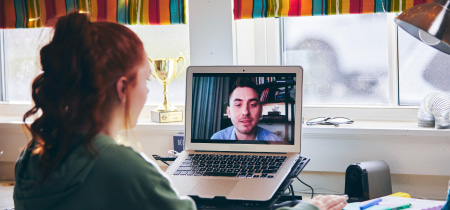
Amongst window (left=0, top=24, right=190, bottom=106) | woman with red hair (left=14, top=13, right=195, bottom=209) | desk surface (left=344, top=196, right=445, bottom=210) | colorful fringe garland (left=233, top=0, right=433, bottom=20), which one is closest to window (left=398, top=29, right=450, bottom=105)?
colorful fringe garland (left=233, top=0, right=433, bottom=20)

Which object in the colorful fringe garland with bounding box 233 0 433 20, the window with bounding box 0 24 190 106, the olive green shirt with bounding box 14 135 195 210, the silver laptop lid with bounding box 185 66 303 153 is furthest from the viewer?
the window with bounding box 0 24 190 106

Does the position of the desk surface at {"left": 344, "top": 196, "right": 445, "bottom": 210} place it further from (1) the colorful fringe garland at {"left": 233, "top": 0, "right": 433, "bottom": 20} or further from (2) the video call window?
(1) the colorful fringe garland at {"left": 233, "top": 0, "right": 433, "bottom": 20}

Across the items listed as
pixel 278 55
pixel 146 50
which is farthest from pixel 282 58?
pixel 146 50

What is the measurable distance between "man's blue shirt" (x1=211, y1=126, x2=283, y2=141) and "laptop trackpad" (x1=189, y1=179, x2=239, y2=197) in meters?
0.24

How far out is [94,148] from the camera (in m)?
0.94

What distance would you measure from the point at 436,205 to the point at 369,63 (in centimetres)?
92

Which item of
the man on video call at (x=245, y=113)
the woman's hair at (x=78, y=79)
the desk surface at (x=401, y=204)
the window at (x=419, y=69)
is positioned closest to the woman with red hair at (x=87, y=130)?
the woman's hair at (x=78, y=79)

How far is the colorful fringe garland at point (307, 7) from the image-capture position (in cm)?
215

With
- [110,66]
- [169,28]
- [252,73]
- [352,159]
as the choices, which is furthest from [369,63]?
[110,66]

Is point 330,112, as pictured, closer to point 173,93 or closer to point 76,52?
point 173,93

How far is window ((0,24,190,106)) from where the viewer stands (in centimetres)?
263

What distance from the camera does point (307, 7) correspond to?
225 centimetres

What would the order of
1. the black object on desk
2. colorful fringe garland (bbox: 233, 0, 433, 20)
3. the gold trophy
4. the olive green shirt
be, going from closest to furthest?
the olive green shirt → the black object on desk → colorful fringe garland (bbox: 233, 0, 433, 20) → the gold trophy

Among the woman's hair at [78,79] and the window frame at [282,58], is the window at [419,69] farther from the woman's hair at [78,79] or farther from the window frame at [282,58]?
the woman's hair at [78,79]
